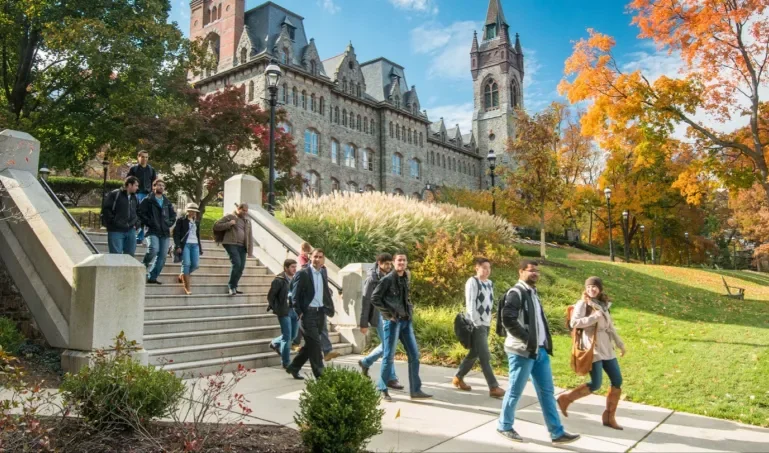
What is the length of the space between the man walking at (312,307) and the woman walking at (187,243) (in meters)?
3.10

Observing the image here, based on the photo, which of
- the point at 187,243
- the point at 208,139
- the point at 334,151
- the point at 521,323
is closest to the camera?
the point at 521,323

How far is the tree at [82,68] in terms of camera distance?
18.3m

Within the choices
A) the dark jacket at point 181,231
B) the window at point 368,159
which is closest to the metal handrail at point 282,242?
the dark jacket at point 181,231

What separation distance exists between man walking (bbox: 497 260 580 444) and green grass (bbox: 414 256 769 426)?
2746 millimetres

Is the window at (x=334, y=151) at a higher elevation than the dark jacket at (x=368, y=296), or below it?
higher

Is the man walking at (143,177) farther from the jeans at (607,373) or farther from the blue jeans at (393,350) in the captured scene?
the jeans at (607,373)

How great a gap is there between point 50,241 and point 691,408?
8947mm

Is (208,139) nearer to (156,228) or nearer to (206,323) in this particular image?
(156,228)

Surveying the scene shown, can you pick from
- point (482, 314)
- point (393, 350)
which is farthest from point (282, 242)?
point (482, 314)

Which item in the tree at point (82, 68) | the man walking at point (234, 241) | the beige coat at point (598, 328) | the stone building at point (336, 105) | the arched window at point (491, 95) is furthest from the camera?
the arched window at point (491, 95)

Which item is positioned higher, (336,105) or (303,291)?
(336,105)

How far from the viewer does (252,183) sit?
13734 mm

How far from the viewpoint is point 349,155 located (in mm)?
53000

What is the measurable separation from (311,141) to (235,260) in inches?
1539
